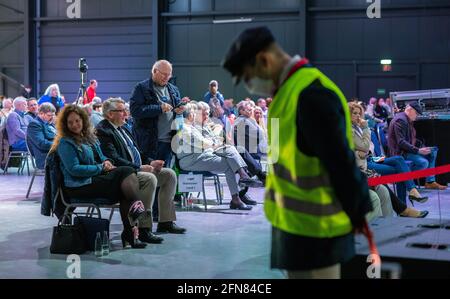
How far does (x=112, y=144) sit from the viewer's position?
558cm

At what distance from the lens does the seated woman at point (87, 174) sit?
5.12 meters

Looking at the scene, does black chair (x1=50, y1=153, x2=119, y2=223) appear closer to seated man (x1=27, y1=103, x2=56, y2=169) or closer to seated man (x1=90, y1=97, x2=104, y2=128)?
seated man (x1=27, y1=103, x2=56, y2=169)

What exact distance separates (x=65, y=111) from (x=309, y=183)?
3.48 meters

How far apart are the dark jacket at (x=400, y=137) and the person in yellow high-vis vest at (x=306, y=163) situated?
6.23m

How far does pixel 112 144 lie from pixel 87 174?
534mm

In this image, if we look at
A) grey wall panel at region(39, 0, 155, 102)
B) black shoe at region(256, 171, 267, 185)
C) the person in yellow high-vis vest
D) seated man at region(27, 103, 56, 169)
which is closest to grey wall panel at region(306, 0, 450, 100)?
grey wall panel at region(39, 0, 155, 102)

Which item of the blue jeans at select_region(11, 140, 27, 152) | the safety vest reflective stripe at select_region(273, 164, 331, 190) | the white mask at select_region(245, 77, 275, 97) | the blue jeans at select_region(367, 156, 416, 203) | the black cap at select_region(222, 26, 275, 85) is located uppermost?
the black cap at select_region(222, 26, 275, 85)

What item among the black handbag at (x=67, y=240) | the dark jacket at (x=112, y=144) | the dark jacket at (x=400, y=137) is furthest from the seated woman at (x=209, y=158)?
the black handbag at (x=67, y=240)

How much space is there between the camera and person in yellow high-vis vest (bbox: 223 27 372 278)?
202 cm

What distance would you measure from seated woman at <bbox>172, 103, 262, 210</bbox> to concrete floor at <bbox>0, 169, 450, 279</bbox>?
1.06 ft

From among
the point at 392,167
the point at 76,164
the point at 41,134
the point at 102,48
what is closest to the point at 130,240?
the point at 76,164

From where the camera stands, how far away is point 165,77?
640 cm

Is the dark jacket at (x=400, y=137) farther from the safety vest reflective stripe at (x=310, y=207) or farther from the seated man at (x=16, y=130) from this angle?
the safety vest reflective stripe at (x=310, y=207)
